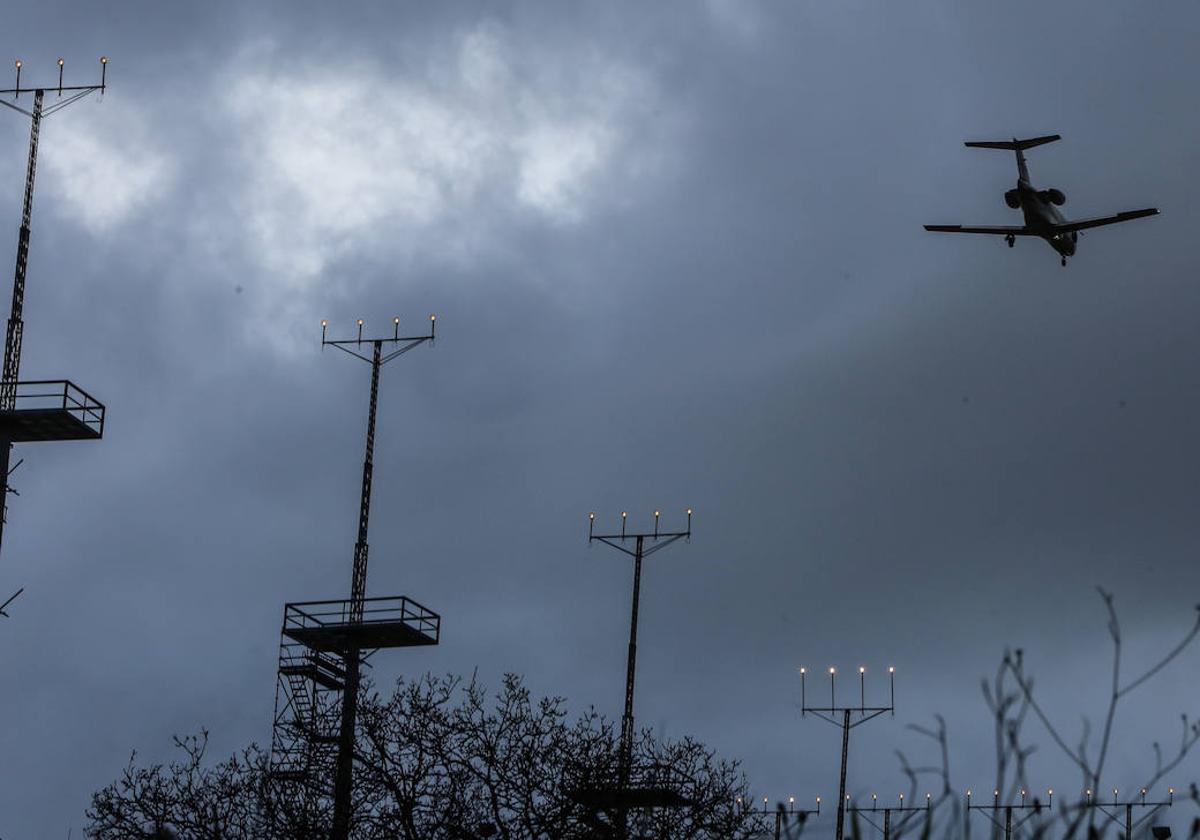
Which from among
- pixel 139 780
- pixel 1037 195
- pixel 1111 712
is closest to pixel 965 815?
pixel 1111 712

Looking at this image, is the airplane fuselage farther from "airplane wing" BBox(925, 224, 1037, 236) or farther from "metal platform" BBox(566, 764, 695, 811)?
"metal platform" BBox(566, 764, 695, 811)

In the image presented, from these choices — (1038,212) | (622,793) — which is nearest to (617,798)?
(622,793)

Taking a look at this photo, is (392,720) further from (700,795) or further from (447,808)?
(700,795)

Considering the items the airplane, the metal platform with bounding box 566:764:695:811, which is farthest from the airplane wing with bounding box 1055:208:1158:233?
the metal platform with bounding box 566:764:695:811

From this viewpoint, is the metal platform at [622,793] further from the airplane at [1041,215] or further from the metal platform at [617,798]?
the airplane at [1041,215]

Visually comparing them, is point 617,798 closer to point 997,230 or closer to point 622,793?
point 622,793

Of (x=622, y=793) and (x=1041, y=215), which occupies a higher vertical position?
(x=1041, y=215)

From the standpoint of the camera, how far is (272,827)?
127ft

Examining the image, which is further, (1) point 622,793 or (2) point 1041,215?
(2) point 1041,215

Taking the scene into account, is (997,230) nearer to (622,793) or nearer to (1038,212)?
(1038,212)

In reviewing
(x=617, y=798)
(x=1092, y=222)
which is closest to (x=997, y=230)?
(x=1092, y=222)

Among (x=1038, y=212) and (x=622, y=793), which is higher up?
(x=1038, y=212)

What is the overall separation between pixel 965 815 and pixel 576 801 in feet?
99.8

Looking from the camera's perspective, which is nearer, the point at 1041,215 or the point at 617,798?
the point at 617,798
